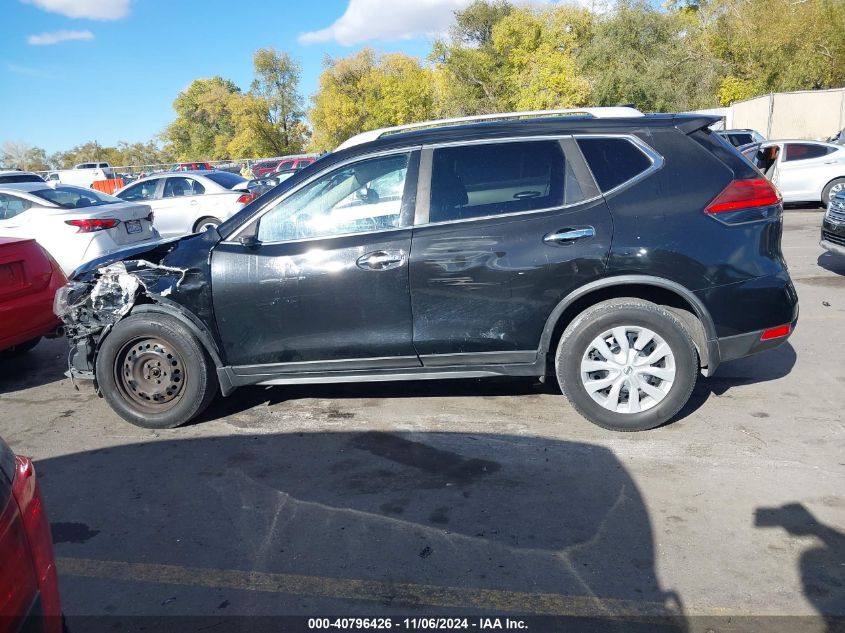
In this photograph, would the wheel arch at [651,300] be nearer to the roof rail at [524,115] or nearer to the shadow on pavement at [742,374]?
the shadow on pavement at [742,374]

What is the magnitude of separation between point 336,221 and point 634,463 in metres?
2.43

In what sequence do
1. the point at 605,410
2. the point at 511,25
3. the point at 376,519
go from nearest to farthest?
1. the point at 376,519
2. the point at 605,410
3. the point at 511,25

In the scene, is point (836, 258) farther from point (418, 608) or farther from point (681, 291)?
point (418, 608)

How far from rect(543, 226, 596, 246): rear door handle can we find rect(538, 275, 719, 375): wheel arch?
0.99ft

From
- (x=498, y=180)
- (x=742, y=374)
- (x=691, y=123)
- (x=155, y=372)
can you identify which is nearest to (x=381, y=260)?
(x=498, y=180)

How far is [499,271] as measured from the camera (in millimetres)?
4258

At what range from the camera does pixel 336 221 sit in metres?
4.48

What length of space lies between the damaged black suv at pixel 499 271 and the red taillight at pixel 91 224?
17.9 ft

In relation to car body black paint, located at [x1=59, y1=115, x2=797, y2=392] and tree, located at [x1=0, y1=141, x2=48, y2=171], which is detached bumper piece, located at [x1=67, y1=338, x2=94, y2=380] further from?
tree, located at [x1=0, y1=141, x2=48, y2=171]

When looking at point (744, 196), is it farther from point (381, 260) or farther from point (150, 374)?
point (150, 374)

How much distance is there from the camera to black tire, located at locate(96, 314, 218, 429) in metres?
4.62

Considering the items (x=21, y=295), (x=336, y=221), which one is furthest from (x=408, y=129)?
(x=21, y=295)

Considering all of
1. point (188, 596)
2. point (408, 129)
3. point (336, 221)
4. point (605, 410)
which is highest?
point (408, 129)

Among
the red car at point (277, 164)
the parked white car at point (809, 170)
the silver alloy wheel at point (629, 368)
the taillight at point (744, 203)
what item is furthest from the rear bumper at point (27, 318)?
the red car at point (277, 164)
